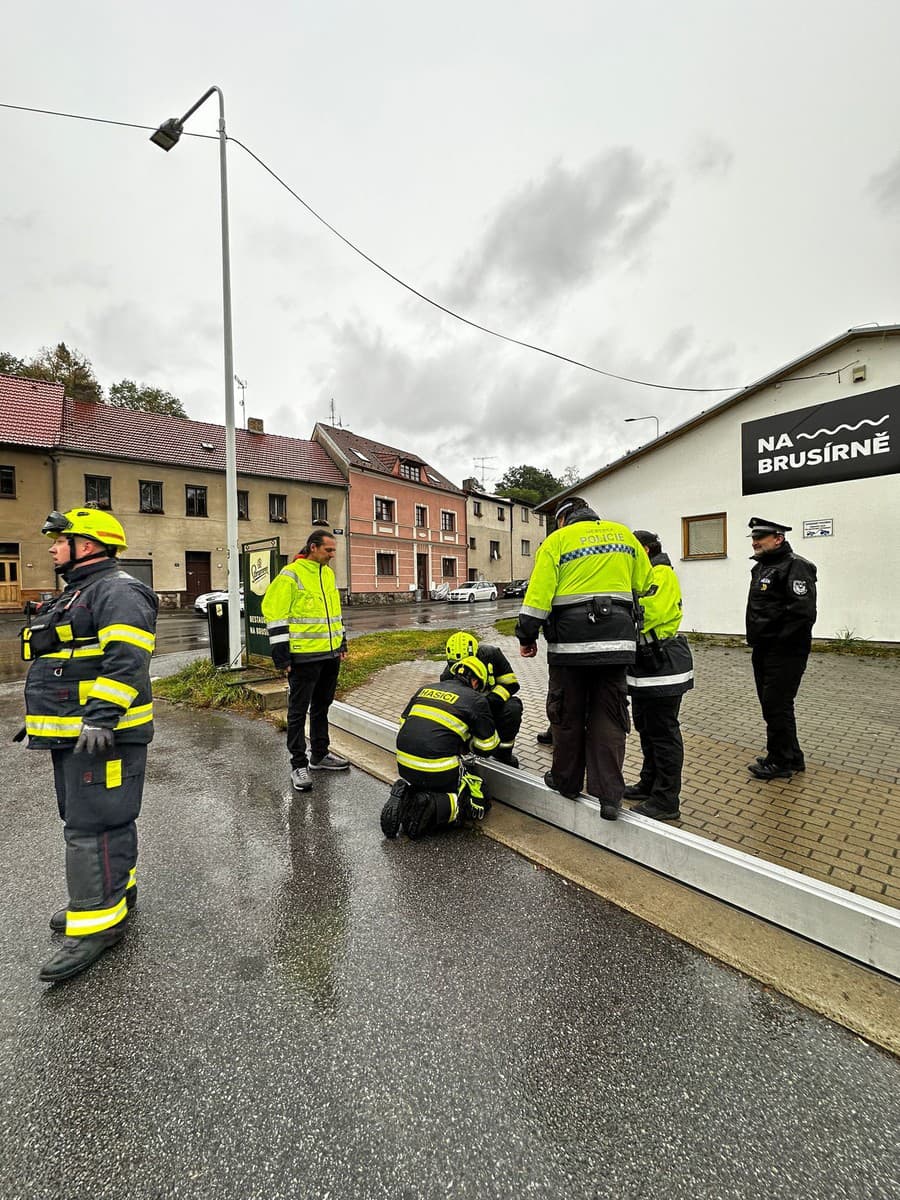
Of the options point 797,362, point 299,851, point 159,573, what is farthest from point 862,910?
point 159,573

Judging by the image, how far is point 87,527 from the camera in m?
2.60

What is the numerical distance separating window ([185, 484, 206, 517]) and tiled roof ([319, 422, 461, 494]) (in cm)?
958

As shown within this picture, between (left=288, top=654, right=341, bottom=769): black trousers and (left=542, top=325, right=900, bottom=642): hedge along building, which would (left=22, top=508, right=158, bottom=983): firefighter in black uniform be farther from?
(left=542, top=325, right=900, bottom=642): hedge along building

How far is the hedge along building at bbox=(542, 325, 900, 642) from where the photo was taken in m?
10.5

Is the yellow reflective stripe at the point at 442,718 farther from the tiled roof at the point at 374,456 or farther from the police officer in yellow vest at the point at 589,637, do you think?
the tiled roof at the point at 374,456

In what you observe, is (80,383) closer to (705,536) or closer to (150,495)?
(150,495)

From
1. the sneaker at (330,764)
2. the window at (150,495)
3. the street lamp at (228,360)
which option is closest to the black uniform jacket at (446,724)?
the sneaker at (330,764)

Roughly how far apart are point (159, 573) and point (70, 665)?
28.0 meters

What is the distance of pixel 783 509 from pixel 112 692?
42.9ft

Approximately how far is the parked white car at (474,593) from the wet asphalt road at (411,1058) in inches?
1233

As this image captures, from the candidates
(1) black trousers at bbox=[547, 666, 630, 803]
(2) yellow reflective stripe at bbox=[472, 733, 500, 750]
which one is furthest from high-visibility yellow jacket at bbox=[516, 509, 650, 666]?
(2) yellow reflective stripe at bbox=[472, 733, 500, 750]

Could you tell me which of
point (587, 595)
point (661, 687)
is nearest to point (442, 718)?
point (587, 595)

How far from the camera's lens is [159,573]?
27.2 m

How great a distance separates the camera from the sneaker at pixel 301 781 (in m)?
4.26
